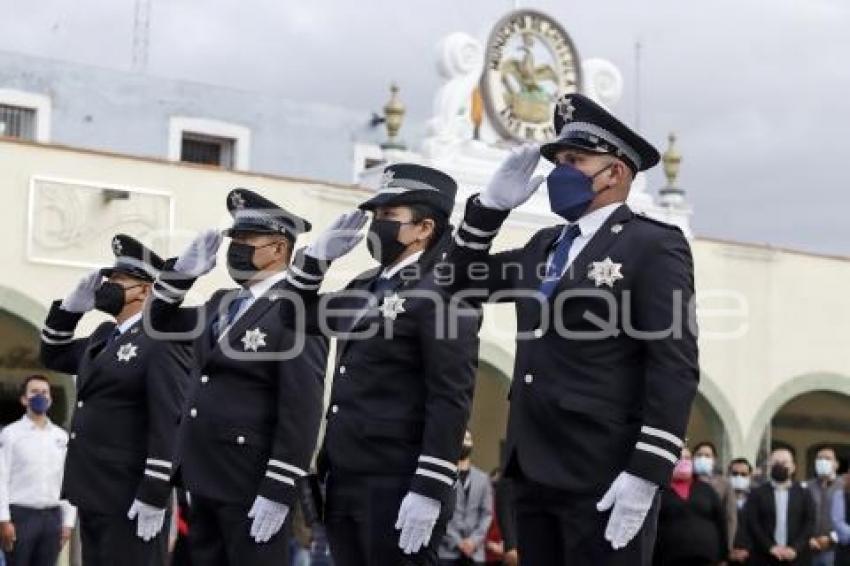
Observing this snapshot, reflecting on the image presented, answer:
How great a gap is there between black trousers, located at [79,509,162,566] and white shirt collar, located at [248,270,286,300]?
1236 millimetres

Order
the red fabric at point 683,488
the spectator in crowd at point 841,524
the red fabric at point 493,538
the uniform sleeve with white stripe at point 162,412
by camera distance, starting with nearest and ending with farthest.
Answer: the uniform sleeve with white stripe at point 162,412
the red fabric at point 683,488
the red fabric at point 493,538
the spectator in crowd at point 841,524

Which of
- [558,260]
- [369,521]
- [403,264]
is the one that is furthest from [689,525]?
[558,260]

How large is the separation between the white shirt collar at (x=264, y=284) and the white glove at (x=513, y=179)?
6.70 feet

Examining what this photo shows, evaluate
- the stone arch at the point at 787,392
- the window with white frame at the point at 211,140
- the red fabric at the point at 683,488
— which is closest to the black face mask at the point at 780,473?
the red fabric at the point at 683,488

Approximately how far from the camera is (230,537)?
21.4 feet

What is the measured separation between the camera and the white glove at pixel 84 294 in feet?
27.0

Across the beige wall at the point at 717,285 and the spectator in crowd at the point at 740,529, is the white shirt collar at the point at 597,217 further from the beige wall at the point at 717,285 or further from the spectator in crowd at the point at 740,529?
the beige wall at the point at 717,285

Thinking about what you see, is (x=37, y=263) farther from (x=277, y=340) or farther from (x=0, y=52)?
(x=277, y=340)

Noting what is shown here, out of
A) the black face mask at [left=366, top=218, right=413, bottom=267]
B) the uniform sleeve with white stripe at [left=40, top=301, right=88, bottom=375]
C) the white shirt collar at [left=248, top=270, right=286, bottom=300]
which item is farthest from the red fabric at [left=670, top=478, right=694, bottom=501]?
the black face mask at [left=366, top=218, right=413, bottom=267]

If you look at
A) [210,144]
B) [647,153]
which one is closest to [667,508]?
[647,153]

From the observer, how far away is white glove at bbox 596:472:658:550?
463 centimetres

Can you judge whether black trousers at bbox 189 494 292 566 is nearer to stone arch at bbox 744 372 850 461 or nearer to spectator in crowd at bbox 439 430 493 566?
spectator in crowd at bbox 439 430 493 566

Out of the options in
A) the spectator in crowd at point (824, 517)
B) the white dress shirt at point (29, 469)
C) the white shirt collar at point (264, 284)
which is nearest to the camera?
the white shirt collar at point (264, 284)

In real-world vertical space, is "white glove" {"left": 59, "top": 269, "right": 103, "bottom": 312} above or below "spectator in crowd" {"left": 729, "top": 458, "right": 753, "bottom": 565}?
above
